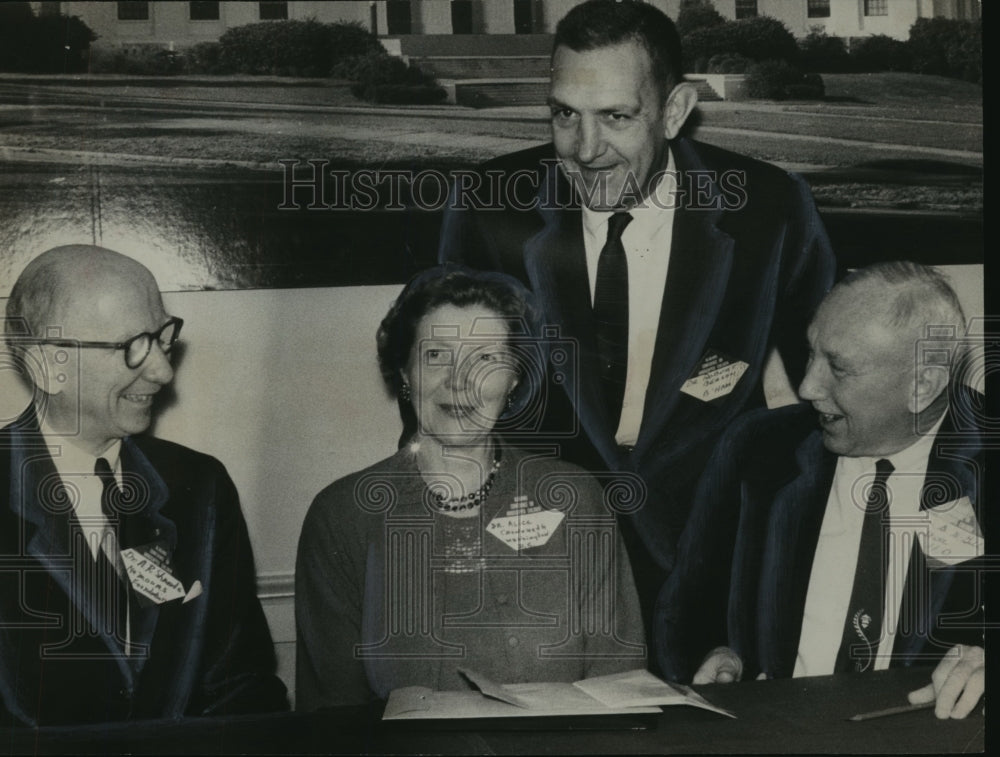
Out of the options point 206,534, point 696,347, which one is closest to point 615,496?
point 696,347

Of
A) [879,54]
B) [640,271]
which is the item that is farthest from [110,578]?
[879,54]

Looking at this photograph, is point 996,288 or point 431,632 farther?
point 996,288

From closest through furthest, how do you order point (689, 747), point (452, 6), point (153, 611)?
point (689, 747) < point (153, 611) < point (452, 6)

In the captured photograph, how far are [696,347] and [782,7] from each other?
1168mm

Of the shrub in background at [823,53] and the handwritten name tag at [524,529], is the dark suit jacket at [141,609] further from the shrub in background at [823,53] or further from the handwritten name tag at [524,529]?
the shrub in background at [823,53]

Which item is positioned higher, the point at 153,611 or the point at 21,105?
the point at 21,105

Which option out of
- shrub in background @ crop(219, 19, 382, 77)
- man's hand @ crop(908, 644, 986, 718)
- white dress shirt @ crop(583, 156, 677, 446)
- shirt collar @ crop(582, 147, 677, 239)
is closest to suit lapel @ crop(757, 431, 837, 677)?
man's hand @ crop(908, 644, 986, 718)

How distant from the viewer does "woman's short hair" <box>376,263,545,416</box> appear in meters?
3.97

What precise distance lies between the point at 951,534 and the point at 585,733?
1386mm

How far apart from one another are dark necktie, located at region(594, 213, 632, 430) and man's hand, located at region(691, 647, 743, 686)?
781 millimetres

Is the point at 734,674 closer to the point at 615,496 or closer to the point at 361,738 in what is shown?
the point at 615,496

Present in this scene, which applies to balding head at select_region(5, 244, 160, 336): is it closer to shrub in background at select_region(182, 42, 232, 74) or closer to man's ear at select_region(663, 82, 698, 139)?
shrub in background at select_region(182, 42, 232, 74)

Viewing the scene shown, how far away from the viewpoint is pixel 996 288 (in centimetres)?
424

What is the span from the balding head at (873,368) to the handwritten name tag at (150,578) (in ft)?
6.66
